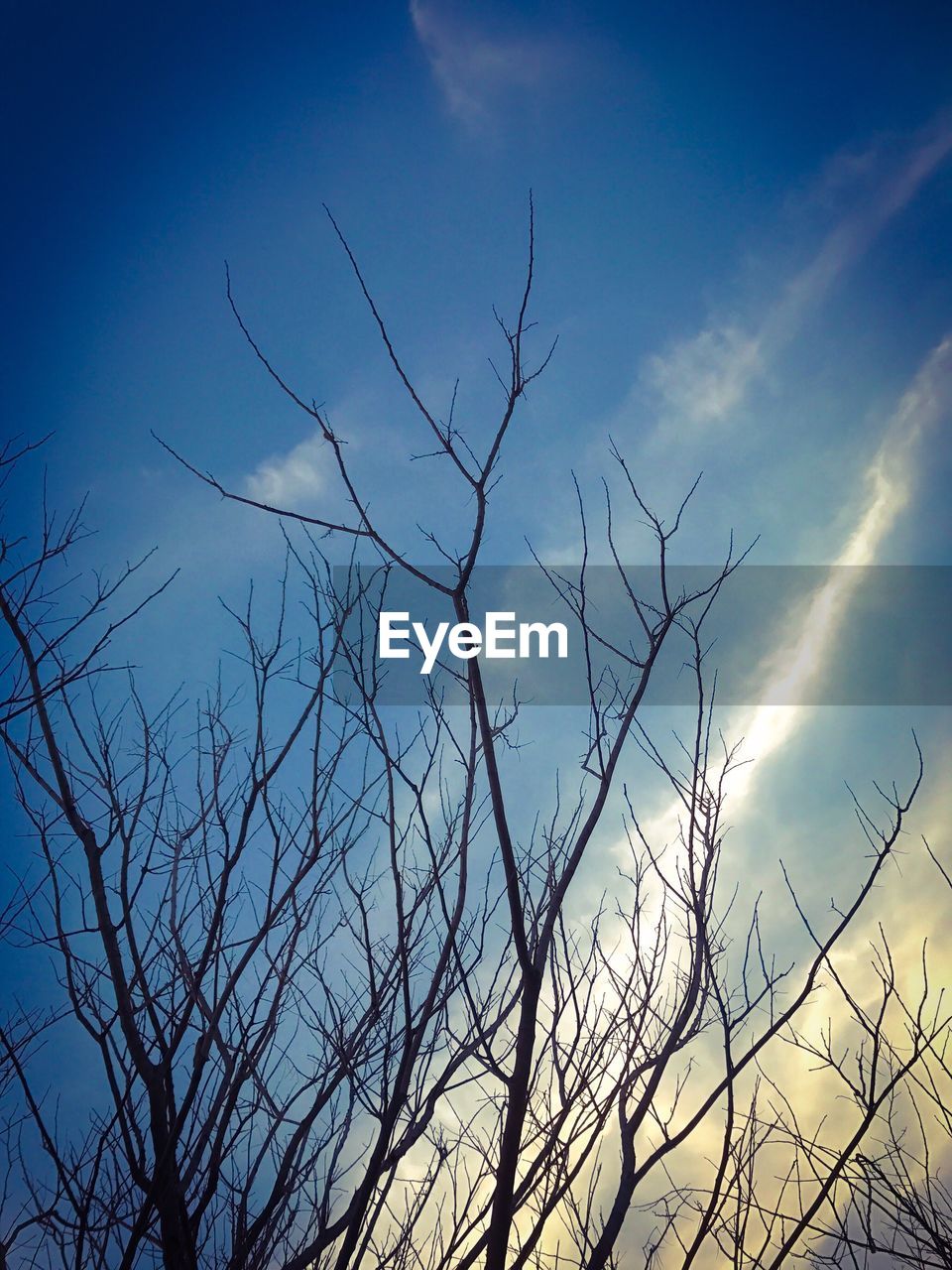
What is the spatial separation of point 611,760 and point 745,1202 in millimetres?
2238

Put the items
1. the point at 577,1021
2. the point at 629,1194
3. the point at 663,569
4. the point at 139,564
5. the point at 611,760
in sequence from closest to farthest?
the point at 611,760 → the point at 663,569 → the point at 629,1194 → the point at 139,564 → the point at 577,1021

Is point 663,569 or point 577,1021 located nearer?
point 663,569

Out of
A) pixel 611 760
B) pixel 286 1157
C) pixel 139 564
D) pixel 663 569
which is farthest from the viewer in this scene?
pixel 139 564

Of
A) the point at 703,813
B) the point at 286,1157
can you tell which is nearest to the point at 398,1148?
the point at 286,1157

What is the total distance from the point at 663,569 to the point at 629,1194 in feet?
6.74

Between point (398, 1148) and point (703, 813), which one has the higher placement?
point (703, 813)

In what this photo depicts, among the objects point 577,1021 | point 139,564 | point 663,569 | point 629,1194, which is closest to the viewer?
point 663,569

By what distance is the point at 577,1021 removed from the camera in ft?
10.5

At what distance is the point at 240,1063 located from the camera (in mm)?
2859

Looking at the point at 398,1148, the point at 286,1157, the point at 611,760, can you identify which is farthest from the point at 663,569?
the point at 286,1157

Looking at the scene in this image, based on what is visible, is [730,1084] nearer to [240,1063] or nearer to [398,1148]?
[398,1148]

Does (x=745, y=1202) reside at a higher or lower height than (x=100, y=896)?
lower

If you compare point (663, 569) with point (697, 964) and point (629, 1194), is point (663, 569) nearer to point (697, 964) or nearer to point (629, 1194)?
point (697, 964)

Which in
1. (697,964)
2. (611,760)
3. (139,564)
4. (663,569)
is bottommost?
(697,964)
